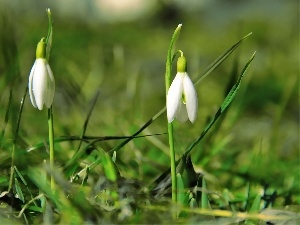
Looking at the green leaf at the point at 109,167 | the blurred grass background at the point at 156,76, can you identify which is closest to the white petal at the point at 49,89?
the green leaf at the point at 109,167

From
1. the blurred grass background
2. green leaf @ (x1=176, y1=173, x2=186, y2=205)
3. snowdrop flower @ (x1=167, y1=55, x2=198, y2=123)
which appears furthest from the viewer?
the blurred grass background

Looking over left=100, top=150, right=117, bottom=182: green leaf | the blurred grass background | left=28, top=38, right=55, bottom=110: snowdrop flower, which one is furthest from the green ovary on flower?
the blurred grass background

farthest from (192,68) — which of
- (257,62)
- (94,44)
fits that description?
(94,44)

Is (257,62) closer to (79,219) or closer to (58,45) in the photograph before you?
(58,45)

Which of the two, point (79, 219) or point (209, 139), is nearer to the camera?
point (79, 219)

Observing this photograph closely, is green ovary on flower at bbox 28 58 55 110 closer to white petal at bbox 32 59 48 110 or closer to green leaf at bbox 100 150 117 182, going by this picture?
white petal at bbox 32 59 48 110

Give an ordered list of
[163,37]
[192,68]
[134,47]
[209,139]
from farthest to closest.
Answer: [163,37] < [134,47] < [192,68] < [209,139]

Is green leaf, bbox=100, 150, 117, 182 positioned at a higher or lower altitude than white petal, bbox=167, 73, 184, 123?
lower
